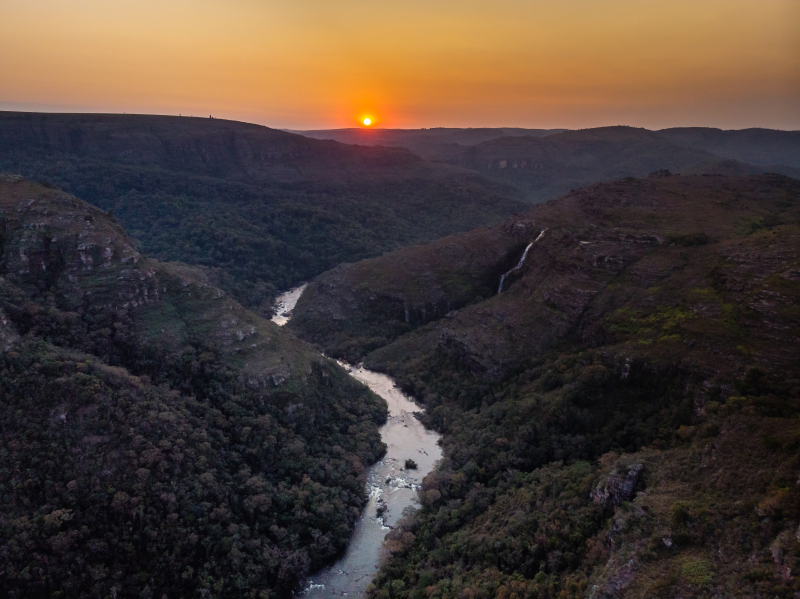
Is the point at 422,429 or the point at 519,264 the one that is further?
the point at 519,264

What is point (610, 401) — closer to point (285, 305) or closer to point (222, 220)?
point (285, 305)

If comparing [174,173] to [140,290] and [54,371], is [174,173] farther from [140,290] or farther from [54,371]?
[54,371]

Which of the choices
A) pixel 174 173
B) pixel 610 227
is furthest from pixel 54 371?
pixel 174 173

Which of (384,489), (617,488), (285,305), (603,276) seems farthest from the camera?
(285,305)

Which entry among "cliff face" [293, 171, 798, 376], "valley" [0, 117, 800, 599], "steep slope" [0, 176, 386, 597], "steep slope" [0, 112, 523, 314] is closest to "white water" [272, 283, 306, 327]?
"steep slope" [0, 112, 523, 314]

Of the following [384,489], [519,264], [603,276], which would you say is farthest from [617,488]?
[519,264]
